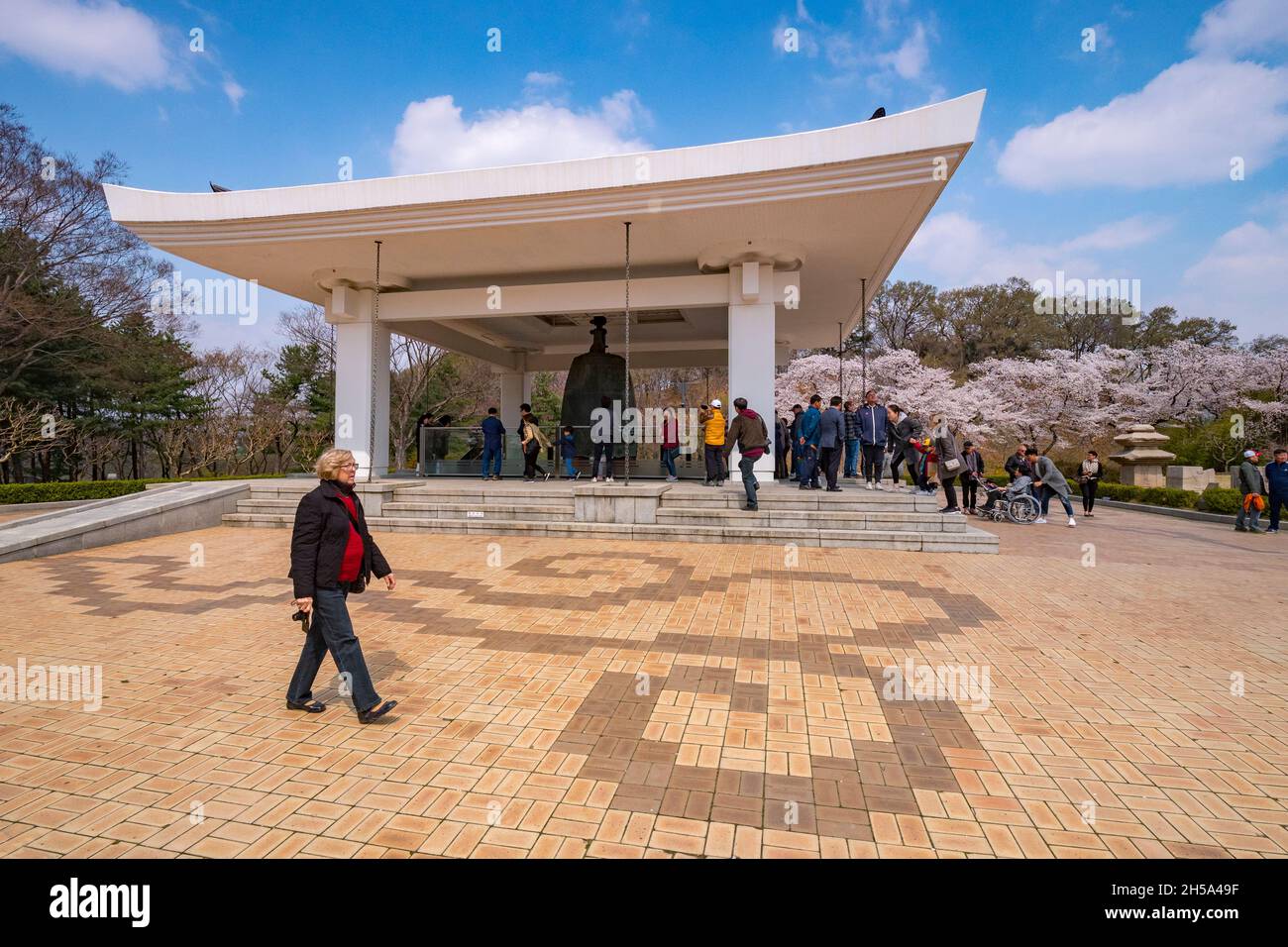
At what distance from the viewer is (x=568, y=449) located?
15.3m

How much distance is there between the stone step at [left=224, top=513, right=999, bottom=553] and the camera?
874 centimetres

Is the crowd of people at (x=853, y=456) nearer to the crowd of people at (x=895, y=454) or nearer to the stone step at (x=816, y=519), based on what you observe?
the crowd of people at (x=895, y=454)

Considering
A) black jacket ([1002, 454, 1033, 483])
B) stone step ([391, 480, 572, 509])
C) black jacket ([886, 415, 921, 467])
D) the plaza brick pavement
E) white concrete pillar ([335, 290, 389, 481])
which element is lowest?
the plaza brick pavement

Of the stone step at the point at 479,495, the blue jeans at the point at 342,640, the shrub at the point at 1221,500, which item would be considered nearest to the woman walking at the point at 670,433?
the stone step at the point at 479,495

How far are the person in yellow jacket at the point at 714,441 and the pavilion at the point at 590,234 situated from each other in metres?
1.55

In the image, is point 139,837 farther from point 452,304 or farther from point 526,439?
point 452,304

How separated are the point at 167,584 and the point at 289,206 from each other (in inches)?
293

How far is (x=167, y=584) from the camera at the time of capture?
269 inches

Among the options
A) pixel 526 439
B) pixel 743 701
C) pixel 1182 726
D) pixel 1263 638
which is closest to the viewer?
pixel 1182 726

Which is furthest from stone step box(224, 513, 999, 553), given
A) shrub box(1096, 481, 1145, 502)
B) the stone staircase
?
shrub box(1096, 481, 1145, 502)

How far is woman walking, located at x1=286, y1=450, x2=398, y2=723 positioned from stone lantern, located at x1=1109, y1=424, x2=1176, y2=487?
2260 centimetres

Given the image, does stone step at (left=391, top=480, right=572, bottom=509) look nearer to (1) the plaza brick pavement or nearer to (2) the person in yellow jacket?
(2) the person in yellow jacket

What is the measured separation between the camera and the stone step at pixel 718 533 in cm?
874
